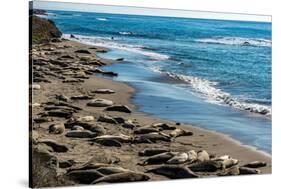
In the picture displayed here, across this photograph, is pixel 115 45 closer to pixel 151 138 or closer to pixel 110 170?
pixel 151 138

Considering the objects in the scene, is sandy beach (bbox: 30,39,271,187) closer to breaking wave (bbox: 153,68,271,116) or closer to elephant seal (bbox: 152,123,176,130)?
elephant seal (bbox: 152,123,176,130)

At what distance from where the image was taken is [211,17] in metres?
6.88

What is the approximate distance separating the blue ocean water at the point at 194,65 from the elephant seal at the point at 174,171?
449mm

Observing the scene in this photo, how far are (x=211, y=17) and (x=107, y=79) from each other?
3.98 ft

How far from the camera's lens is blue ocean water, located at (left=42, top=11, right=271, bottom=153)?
6516 mm

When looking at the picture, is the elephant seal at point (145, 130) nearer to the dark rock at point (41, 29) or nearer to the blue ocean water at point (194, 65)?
the blue ocean water at point (194, 65)

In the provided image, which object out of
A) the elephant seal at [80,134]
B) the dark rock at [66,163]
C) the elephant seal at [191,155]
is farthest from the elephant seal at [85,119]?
the elephant seal at [191,155]

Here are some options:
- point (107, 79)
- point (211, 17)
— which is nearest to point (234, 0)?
point (211, 17)

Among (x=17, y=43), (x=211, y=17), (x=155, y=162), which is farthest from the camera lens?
(x=211, y=17)

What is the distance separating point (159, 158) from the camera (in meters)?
6.41

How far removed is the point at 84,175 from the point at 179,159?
0.90 m

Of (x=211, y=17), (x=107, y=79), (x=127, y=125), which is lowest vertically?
(x=127, y=125)

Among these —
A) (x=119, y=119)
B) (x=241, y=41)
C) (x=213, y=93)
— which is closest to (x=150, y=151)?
(x=119, y=119)

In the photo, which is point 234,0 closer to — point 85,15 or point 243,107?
point 243,107
